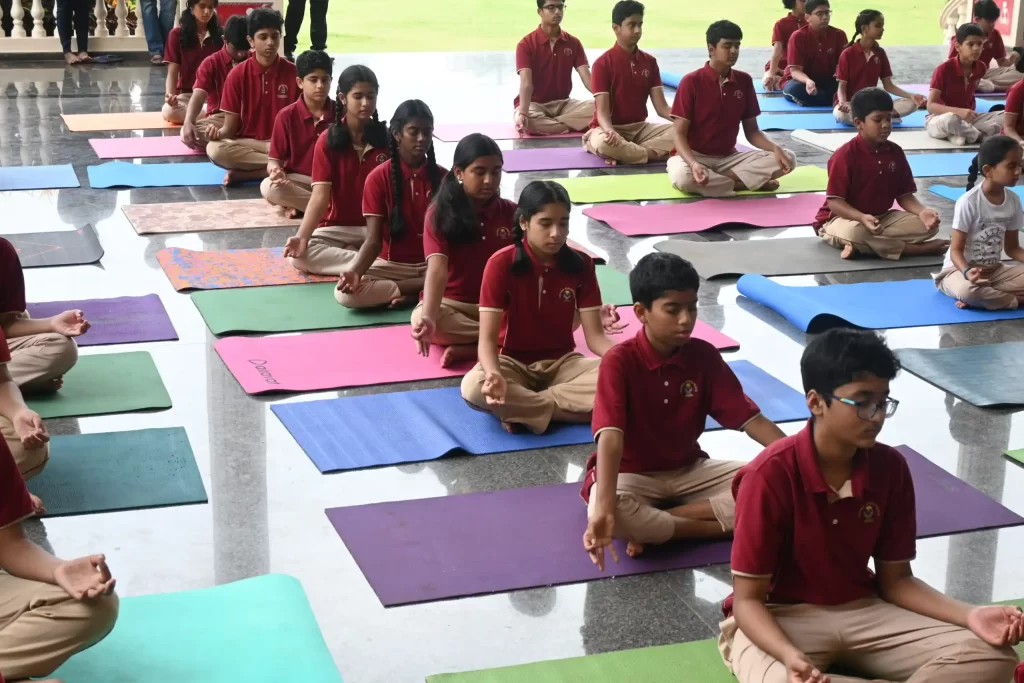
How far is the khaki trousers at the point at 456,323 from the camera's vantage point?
4.49 metres

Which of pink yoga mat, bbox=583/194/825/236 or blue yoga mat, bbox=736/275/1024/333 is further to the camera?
pink yoga mat, bbox=583/194/825/236

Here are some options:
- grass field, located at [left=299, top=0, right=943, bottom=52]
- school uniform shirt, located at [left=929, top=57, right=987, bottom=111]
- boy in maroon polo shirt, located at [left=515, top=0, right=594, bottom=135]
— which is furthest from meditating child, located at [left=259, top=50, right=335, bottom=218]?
grass field, located at [left=299, top=0, right=943, bottom=52]

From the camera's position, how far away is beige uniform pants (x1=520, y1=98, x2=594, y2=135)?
8.45m

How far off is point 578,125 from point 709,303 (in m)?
3.65

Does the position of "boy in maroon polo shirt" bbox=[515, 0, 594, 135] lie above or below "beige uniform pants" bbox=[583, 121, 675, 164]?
above

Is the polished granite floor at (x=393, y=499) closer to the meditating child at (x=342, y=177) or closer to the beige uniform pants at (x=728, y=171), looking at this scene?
the meditating child at (x=342, y=177)

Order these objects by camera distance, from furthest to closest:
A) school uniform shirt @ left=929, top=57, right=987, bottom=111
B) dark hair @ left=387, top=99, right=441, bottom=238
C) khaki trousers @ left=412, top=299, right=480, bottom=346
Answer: school uniform shirt @ left=929, top=57, right=987, bottom=111
dark hair @ left=387, top=99, right=441, bottom=238
khaki trousers @ left=412, top=299, right=480, bottom=346

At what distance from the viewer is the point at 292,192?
6219 mm

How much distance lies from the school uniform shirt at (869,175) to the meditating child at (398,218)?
1918mm

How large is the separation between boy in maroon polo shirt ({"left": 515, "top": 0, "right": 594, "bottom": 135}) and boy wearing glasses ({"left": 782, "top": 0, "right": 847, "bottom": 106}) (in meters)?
1.99

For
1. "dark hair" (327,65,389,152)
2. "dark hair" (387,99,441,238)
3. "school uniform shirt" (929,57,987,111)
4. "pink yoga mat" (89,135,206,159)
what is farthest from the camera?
"school uniform shirt" (929,57,987,111)

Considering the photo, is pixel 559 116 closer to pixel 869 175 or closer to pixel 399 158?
pixel 869 175

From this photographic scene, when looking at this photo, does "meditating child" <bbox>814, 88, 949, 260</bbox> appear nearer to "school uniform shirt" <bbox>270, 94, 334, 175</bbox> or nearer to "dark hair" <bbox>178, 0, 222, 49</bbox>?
"school uniform shirt" <bbox>270, 94, 334, 175</bbox>

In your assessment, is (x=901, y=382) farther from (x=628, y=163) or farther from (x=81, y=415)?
(x=628, y=163)
